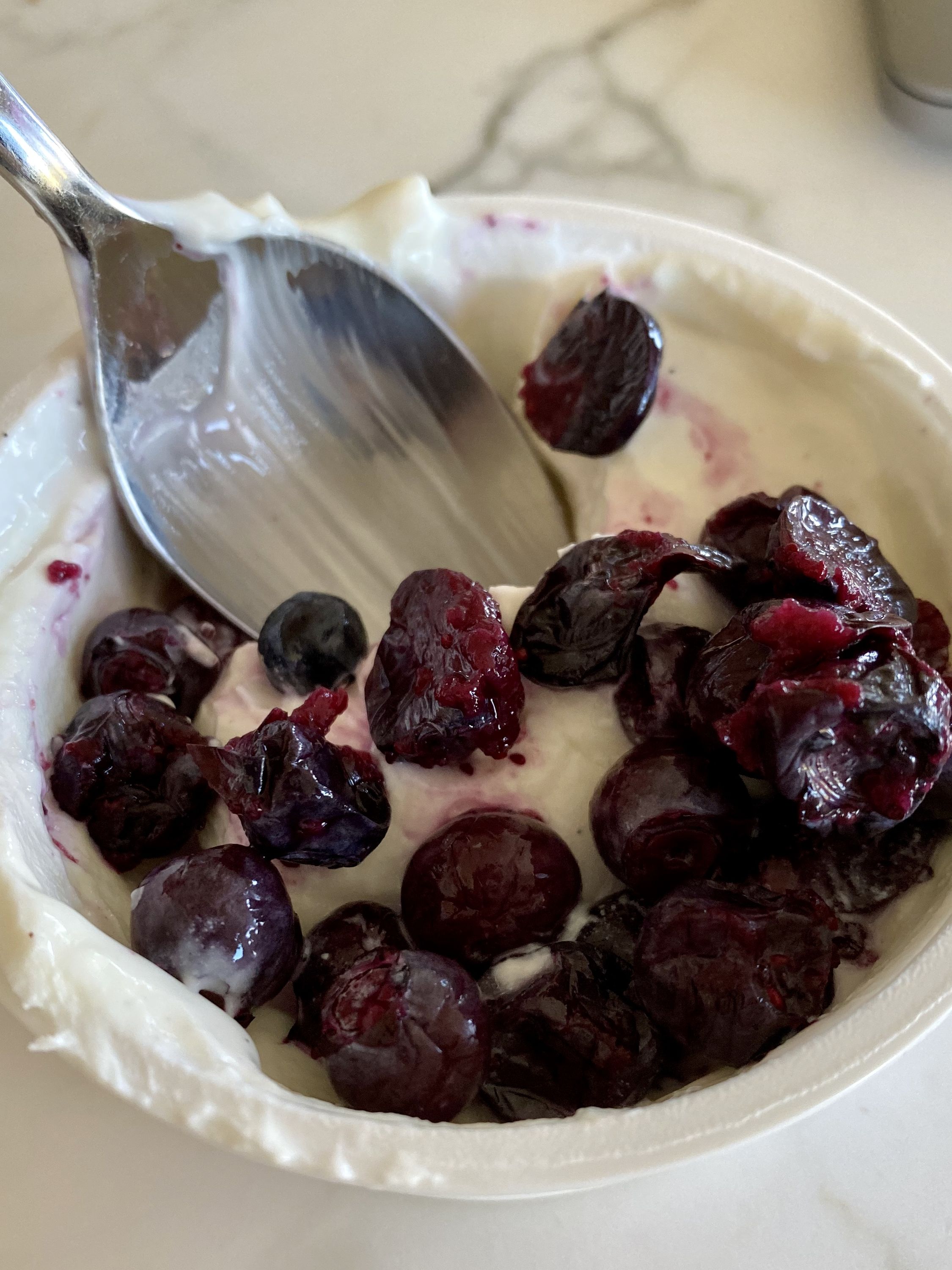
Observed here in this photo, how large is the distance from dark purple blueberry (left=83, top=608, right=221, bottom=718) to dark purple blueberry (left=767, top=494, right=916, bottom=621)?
1.94ft

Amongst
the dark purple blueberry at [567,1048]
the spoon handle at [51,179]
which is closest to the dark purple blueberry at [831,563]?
the dark purple blueberry at [567,1048]

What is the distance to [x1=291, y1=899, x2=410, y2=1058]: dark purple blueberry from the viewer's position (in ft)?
2.77

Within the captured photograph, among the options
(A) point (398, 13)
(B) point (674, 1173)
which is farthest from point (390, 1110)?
(A) point (398, 13)

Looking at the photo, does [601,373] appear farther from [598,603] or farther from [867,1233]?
[867,1233]

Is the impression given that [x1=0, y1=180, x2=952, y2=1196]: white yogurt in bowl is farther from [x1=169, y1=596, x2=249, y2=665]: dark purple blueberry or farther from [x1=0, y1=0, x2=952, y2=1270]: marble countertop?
[x1=0, y1=0, x2=952, y2=1270]: marble countertop

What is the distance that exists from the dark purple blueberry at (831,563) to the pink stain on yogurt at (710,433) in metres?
0.18

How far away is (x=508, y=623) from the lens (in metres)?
0.99

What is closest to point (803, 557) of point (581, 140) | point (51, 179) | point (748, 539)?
point (748, 539)

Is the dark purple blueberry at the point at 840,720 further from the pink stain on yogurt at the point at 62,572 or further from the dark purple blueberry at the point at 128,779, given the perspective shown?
the pink stain on yogurt at the point at 62,572

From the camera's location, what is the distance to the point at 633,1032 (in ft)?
2.61

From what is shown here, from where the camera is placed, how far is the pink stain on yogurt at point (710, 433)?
1.14 metres

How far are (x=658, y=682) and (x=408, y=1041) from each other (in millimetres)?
371

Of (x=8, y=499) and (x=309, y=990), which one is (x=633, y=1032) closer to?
(x=309, y=990)

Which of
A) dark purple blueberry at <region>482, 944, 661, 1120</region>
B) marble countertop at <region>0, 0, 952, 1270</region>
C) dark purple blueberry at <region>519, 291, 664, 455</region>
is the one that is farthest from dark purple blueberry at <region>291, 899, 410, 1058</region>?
marble countertop at <region>0, 0, 952, 1270</region>
